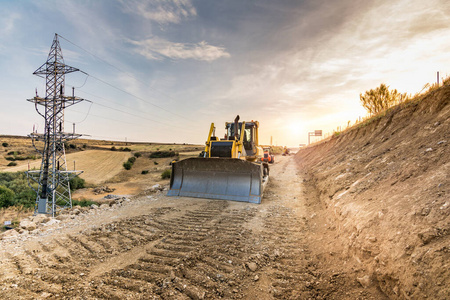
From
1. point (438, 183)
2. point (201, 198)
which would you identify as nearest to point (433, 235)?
point (438, 183)

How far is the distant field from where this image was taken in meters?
30.0

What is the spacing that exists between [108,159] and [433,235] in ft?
147

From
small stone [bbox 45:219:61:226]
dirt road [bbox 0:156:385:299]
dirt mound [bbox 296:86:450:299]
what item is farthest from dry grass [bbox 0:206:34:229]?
dirt mound [bbox 296:86:450:299]

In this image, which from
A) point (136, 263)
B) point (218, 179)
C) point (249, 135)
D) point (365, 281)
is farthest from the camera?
point (249, 135)

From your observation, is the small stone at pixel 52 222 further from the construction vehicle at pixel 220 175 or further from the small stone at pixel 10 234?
the construction vehicle at pixel 220 175

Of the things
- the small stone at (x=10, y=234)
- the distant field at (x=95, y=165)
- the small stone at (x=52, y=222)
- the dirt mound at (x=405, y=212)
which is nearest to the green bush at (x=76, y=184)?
the distant field at (x=95, y=165)

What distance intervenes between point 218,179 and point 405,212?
624 cm

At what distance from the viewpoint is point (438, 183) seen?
11.4ft

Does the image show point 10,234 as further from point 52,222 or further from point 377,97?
point 377,97

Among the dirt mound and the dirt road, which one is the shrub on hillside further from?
the dirt road

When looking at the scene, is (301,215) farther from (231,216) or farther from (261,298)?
(261,298)

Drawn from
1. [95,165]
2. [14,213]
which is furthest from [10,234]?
[95,165]

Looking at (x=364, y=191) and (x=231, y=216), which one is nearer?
(x=364, y=191)

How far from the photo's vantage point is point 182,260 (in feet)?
11.4
